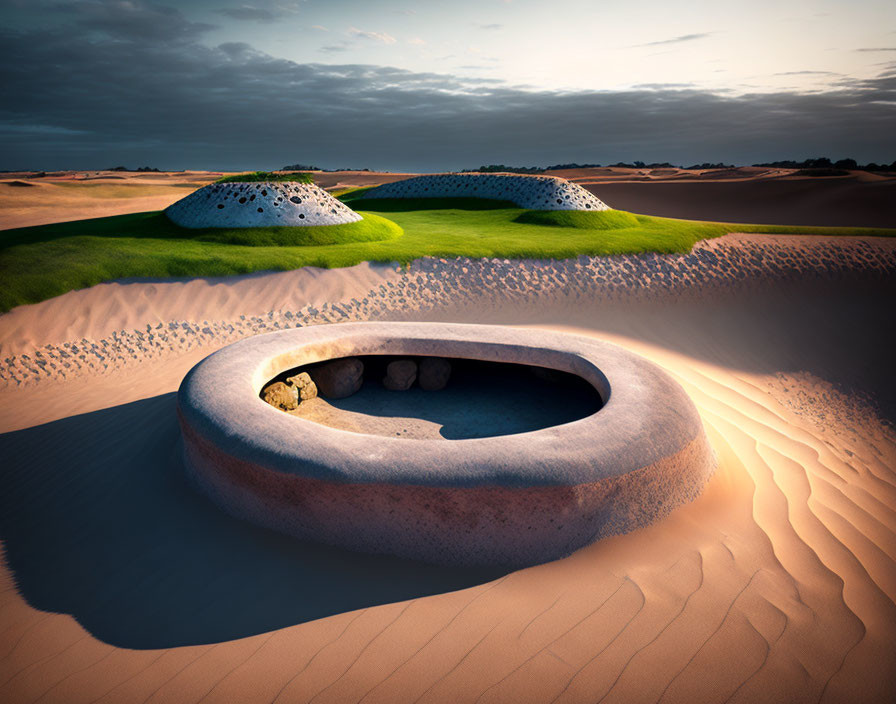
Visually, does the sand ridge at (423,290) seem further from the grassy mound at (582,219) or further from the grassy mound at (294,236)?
Answer: the grassy mound at (582,219)

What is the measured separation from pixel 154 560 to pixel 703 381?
22.4 ft

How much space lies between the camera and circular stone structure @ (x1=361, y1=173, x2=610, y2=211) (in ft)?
56.9

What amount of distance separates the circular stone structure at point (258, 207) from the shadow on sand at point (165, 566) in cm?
865

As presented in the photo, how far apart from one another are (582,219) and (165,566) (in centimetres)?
1458

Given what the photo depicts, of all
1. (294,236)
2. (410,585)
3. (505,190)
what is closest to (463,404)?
(410,585)

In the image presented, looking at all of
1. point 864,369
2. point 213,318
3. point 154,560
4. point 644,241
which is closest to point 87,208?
point 213,318

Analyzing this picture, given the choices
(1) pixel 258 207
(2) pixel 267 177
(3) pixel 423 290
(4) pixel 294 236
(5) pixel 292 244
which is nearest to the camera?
(3) pixel 423 290

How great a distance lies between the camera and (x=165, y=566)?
3.33 meters

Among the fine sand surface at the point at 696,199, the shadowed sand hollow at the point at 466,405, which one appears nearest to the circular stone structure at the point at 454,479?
the shadowed sand hollow at the point at 466,405

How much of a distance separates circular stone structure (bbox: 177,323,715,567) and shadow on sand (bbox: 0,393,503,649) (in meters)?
0.15

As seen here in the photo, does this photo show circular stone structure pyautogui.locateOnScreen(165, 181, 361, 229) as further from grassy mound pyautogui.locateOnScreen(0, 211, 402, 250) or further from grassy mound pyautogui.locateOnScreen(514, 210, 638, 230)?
grassy mound pyautogui.locateOnScreen(514, 210, 638, 230)

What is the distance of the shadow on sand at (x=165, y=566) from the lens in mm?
2916

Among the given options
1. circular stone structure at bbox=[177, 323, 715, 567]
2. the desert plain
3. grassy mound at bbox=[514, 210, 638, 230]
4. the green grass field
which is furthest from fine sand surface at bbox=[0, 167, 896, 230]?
circular stone structure at bbox=[177, 323, 715, 567]

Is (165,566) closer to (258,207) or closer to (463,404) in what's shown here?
(463,404)
